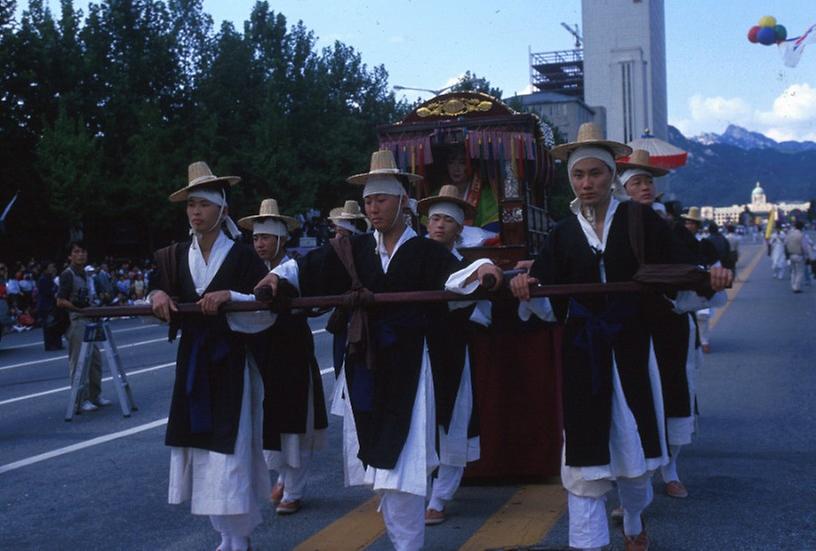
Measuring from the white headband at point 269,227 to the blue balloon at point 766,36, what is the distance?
17.9m

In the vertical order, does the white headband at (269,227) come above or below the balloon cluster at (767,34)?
below

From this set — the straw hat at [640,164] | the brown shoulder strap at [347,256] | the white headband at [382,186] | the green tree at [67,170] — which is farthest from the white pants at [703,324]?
the green tree at [67,170]

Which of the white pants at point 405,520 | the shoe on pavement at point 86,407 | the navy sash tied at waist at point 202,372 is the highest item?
the navy sash tied at waist at point 202,372

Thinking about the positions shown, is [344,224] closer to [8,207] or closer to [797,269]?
[797,269]

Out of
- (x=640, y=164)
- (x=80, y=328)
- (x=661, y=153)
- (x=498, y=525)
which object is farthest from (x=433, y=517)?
(x=80, y=328)

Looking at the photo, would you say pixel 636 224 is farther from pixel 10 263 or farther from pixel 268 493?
pixel 10 263

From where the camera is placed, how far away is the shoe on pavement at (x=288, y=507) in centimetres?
620

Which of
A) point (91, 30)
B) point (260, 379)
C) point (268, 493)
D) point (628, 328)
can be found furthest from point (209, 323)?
point (91, 30)

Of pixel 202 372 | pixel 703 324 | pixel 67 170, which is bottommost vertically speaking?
pixel 703 324

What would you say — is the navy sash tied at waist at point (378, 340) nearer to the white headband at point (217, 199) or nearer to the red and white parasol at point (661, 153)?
the white headband at point (217, 199)

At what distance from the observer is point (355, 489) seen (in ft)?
22.1

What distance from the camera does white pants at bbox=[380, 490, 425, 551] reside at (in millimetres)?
4770

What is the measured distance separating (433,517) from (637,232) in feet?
7.32

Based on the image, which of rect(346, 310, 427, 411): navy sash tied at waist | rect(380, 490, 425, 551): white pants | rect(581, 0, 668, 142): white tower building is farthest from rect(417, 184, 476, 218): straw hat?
Result: rect(581, 0, 668, 142): white tower building
